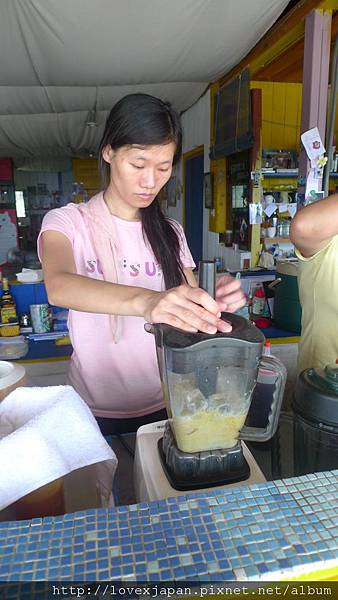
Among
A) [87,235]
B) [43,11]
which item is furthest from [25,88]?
[87,235]

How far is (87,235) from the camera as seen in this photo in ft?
3.58

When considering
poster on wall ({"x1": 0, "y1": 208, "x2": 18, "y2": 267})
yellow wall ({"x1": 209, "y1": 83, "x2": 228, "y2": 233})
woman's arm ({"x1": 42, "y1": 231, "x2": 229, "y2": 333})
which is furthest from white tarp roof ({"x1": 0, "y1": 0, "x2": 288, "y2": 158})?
poster on wall ({"x1": 0, "y1": 208, "x2": 18, "y2": 267})

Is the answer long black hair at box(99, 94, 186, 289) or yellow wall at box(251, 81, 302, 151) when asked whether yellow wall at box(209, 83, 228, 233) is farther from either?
long black hair at box(99, 94, 186, 289)

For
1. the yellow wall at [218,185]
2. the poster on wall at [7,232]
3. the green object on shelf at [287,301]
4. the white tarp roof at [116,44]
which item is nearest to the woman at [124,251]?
the green object on shelf at [287,301]

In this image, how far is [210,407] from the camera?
0.57 meters

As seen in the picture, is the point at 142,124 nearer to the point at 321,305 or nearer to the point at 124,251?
the point at 124,251

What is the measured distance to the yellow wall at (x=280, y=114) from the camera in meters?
4.37

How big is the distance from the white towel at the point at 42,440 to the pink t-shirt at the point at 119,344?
1.68 ft

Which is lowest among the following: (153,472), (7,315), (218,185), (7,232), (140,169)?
(7,315)

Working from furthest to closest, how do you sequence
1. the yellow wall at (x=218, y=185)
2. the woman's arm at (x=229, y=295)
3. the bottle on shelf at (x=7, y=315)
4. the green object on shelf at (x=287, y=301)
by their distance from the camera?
the yellow wall at (x=218, y=185) < the bottle on shelf at (x=7, y=315) < the green object on shelf at (x=287, y=301) < the woman's arm at (x=229, y=295)

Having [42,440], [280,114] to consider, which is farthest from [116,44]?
[42,440]

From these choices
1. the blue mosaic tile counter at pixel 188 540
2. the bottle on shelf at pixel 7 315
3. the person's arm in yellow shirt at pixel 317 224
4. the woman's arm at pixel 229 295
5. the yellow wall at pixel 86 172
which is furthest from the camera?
the yellow wall at pixel 86 172

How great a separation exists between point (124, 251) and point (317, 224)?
485 mm

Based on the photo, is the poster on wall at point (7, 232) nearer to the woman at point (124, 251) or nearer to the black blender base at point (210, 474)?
the woman at point (124, 251)
